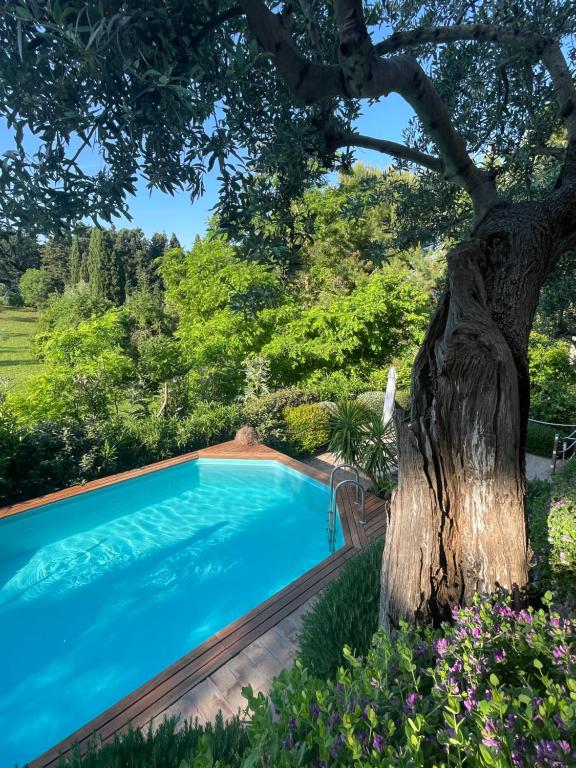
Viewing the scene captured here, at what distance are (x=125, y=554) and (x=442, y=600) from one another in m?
6.26

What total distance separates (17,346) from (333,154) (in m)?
26.3

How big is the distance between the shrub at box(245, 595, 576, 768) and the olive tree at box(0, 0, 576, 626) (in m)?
0.54

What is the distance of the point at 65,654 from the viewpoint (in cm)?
486

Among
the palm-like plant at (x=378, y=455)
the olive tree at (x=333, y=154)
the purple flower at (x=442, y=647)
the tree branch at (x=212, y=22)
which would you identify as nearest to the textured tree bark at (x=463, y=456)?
the olive tree at (x=333, y=154)

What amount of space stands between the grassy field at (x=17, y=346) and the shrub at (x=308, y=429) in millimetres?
11085

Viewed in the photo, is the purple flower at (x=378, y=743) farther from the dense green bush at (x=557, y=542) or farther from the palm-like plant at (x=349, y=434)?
the palm-like plant at (x=349, y=434)

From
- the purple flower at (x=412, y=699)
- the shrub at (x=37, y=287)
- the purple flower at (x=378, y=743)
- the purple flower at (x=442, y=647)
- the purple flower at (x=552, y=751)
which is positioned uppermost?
the shrub at (x=37, y=287)

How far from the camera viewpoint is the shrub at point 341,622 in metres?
3.11

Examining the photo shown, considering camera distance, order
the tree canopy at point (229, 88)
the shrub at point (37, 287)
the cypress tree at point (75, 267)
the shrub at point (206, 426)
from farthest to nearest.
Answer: the cypress tree at point (75, 267)
the shrub at point (37, 287)
the shrub at point (206, 426)
the tree canopy at point (229, 88)

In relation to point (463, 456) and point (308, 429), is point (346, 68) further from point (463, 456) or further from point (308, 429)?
point (308, 429)

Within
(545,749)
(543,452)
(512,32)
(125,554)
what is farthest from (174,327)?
(545,749)

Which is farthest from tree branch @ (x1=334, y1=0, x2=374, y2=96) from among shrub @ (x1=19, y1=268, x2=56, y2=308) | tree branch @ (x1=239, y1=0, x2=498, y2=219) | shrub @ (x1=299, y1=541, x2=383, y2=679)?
shrub @ (x1=19, y1=268, x2=56, y2=308)

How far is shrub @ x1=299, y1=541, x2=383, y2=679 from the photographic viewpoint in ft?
10.2

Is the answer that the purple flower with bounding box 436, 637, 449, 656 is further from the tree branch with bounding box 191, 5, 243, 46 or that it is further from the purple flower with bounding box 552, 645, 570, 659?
the tree branch with bounding box 191, 5, 243, 46
